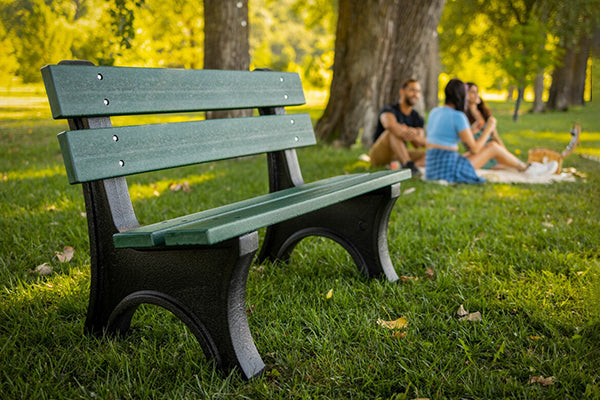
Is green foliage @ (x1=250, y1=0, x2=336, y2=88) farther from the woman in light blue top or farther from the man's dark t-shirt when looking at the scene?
the woman in light blue top

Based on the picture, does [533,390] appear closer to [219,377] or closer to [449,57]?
[219,377]

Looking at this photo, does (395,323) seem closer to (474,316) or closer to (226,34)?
(474,316)

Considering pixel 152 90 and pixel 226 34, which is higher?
pixel 226 34

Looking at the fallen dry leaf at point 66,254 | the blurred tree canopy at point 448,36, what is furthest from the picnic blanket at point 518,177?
the blurred tree canopy at point 448,36

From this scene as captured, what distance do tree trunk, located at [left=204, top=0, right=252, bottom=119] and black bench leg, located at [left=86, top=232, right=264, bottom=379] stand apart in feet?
17.1

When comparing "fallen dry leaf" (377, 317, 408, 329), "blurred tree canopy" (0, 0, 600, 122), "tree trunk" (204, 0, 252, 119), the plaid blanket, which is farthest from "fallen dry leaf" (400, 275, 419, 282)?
"blurred tree canopy" (0, 0, 600, 122)

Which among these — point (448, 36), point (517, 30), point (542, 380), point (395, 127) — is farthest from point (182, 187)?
point (448, 36)

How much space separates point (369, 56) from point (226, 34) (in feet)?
7.71

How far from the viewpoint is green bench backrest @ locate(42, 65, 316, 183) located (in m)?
1.90

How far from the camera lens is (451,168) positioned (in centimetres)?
605

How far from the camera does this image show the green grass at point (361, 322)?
1914 millimetres

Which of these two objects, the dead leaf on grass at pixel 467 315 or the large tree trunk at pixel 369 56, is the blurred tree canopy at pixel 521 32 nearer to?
the large tree trunk at pixel 369 56

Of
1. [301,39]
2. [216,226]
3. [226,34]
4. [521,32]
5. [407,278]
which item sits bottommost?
[407,278]

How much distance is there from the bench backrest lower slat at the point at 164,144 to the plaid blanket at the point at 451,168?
3511 mm
